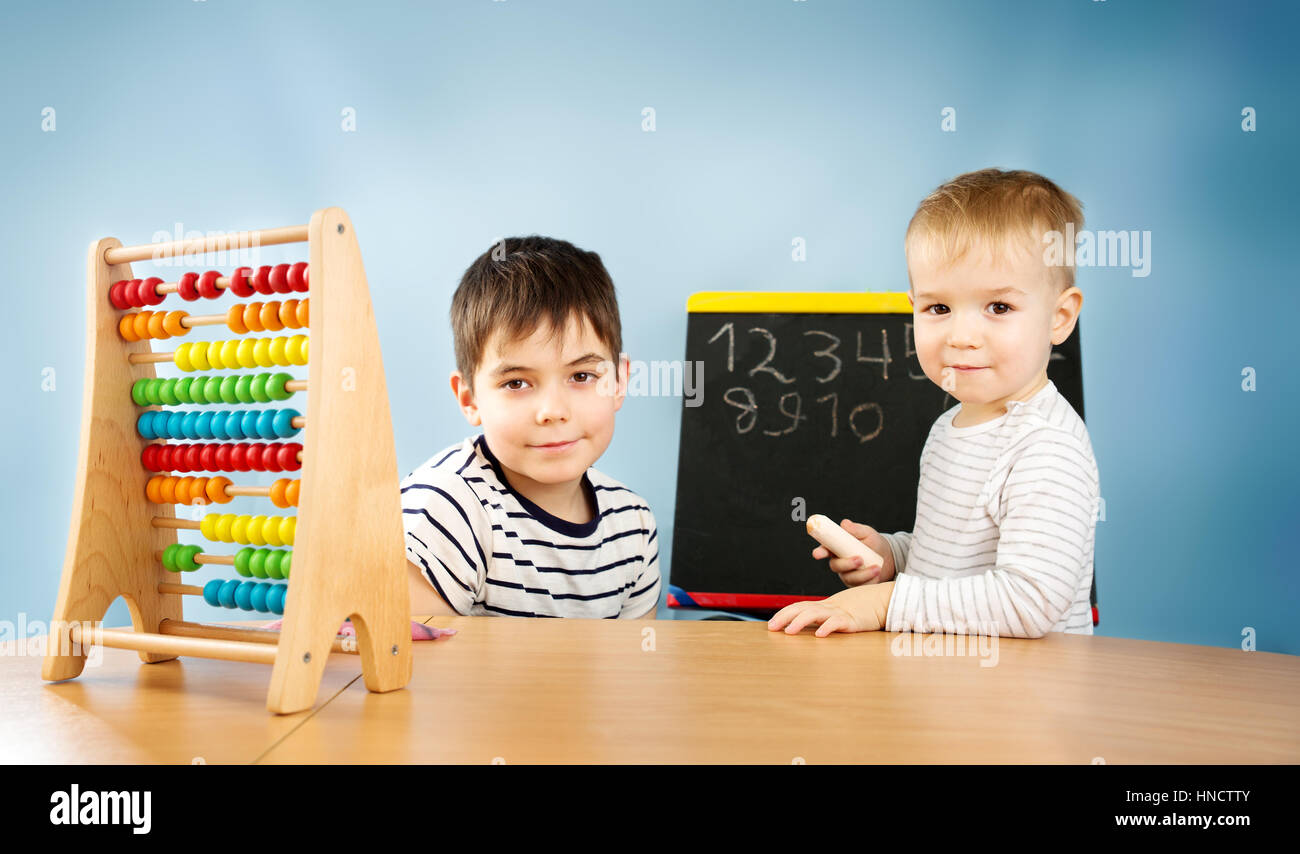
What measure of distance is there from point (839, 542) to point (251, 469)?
2.26 ft

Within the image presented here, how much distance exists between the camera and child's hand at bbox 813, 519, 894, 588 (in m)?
1.22

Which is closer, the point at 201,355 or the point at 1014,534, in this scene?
the point at 201,355

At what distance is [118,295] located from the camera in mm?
879

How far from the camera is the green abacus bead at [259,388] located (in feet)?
2.76

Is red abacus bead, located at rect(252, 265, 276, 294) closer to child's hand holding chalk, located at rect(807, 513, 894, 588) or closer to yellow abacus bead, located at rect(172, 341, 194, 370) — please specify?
yellow abacus bead, located at rect(172, 341, 194, 370)

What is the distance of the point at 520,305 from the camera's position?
57.3 inches

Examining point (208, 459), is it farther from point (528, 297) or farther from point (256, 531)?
point (528, 297)

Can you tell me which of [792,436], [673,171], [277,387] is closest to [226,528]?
[277,387]

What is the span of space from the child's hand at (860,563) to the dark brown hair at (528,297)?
497 millimetres

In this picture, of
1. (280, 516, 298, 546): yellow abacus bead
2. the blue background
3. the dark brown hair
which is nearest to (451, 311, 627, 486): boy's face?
the dark brown hair

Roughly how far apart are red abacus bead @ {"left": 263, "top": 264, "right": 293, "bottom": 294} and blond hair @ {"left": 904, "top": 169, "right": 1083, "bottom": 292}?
2.44 ft

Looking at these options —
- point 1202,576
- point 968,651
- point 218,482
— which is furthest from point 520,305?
point 1202,576

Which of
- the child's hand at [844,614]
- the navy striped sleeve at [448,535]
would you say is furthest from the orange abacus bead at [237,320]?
the child's hand at [844,614]
